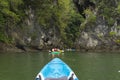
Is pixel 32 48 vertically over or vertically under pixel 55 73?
under

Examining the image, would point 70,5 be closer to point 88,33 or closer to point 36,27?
point 88,33

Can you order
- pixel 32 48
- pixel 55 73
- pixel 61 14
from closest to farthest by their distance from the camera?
1. pixel 55 73
2. pixel 32 48
3. pixel 61 14

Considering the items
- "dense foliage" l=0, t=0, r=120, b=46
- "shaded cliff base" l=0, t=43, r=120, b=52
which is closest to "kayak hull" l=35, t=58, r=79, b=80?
"dense foliage" l=0, t=0, r=120, b=46

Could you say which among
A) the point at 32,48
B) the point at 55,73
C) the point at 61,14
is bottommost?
the point at 32,48

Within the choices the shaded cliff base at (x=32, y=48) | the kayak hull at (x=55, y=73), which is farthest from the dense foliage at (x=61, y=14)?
the kayak hull at (x=55, y=73)

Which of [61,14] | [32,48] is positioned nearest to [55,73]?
[32,48]

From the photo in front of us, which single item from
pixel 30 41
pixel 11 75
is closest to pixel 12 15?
pixel 30 41

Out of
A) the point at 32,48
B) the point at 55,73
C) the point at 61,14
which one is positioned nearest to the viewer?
the point at 55,73

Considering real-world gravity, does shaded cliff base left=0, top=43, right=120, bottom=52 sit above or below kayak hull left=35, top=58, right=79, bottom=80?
below

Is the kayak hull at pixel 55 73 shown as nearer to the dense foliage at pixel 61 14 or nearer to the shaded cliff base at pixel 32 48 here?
the dense foliage at pixel 61 14

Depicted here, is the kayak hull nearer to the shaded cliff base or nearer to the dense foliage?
the dense foliage

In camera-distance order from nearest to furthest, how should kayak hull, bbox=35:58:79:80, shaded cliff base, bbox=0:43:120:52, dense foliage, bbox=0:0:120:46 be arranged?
kayak hull, bbox=35:58:79:80, shaded cliff base, bbox=0:43:120:52, dense foliage, bbox=0:0:120:46

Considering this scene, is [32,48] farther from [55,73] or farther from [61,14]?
[55,73]

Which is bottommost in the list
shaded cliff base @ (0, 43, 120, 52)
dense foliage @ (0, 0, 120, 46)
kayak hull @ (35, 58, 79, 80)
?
shaded cliff base @ (0, 43, 120, 52)
